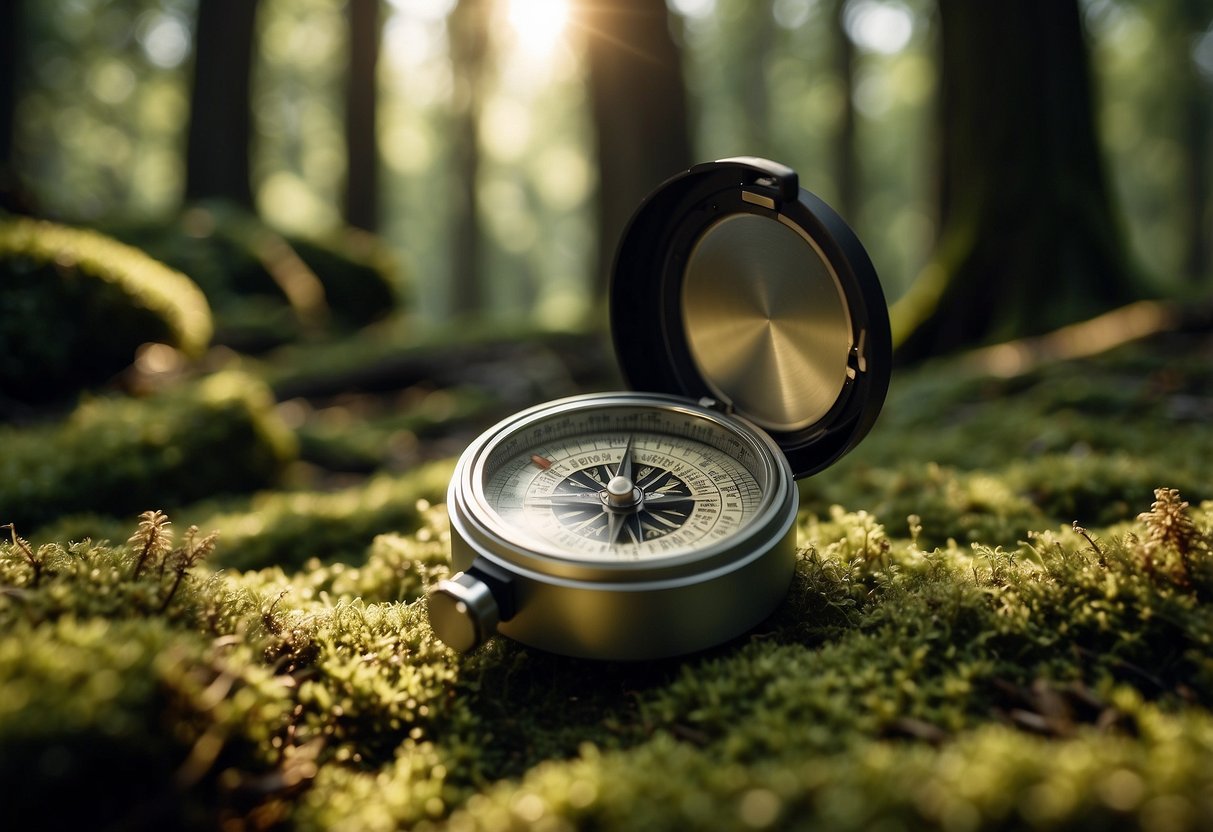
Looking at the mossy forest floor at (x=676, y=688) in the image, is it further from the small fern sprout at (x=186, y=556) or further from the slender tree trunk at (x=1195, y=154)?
the slender tree trunk at (x=1195, y=154)

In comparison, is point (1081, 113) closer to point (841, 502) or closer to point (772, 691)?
point (841, 502)

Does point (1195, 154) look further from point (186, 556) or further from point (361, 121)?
point (186, 556)

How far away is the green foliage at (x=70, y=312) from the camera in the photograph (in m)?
5.64

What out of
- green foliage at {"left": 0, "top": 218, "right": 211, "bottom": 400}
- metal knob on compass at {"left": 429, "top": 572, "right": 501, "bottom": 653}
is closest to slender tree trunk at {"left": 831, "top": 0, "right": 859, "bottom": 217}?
green foliage at {"left": 0, "top": 218, "right": 211, "bottom": 400}

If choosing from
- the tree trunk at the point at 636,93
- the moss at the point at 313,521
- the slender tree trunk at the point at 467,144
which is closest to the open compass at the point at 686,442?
the moss at the point at 313,521

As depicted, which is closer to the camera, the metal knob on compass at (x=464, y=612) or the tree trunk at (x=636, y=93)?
the metal knob on compass at (x=464, y=612)

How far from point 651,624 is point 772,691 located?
1.24ft

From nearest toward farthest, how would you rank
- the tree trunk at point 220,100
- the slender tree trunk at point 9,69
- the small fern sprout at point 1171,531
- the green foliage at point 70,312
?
the small fern sprout at point 1171,531 → the green foliage at point 70,312 → the tree trunk at point 220,100 → the slender tree trunk at point 9,69

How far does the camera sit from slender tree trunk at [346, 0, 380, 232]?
15.2m

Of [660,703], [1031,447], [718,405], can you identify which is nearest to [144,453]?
[718,405]

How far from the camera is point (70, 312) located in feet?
19.4

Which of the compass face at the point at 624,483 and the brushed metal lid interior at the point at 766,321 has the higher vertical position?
the brushed metal lid interior at the point at 766,321

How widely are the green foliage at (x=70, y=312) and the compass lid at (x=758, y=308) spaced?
178 inches

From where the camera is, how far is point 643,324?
11.5ft
